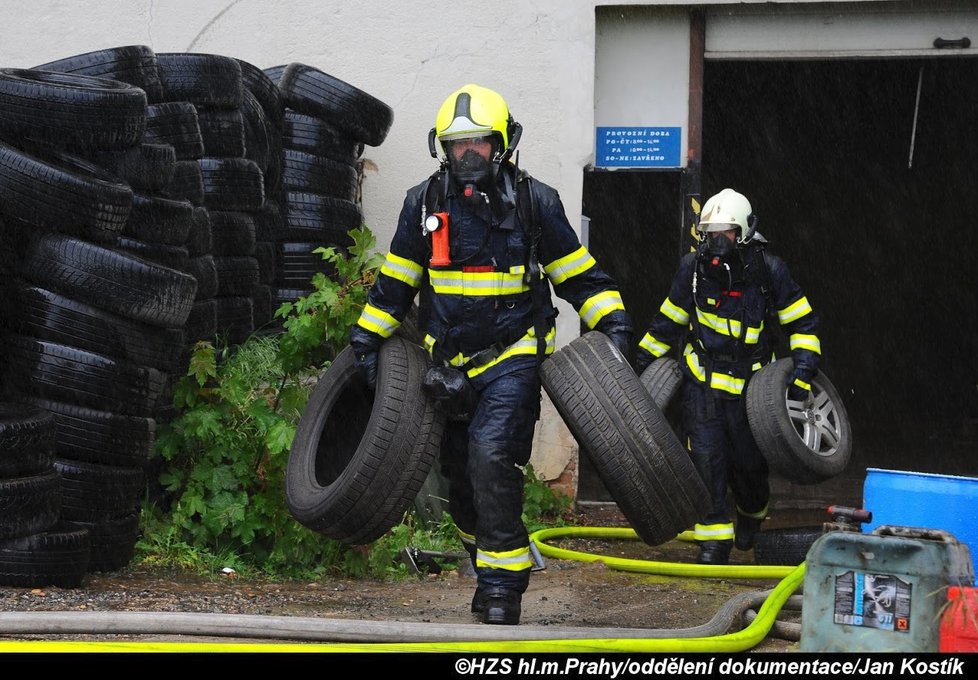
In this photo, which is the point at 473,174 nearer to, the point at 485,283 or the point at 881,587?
the point at 485,283

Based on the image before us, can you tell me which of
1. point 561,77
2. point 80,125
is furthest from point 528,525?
point 80,125

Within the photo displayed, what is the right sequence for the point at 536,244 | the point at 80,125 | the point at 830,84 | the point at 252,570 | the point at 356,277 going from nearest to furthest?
1. the point at 536,244
2. the point at 80,125
3. the point at 252,570
4. the point at 356,277
5. the point at 830,84

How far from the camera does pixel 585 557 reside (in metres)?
7.23

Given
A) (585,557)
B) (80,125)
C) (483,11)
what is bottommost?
(585,557)

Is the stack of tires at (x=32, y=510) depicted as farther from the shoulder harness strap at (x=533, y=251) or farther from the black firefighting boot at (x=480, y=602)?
the shoulder harness strap at (x=533, y=251)

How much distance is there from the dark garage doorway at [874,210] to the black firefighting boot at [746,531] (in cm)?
648

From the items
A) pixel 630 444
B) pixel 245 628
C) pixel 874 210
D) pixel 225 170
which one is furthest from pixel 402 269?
pixel 874 210

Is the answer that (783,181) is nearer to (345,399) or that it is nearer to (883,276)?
Result: (883,276)

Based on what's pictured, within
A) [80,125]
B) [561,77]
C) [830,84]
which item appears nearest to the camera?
[80,125]

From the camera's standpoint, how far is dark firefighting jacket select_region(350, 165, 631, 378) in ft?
17.9

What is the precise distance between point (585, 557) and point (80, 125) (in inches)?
134

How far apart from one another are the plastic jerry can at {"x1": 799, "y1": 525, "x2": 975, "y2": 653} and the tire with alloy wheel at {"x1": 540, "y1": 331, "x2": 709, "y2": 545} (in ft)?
4.15

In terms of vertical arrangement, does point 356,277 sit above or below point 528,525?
above

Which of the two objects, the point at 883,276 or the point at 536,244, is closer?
the point at 536,244
